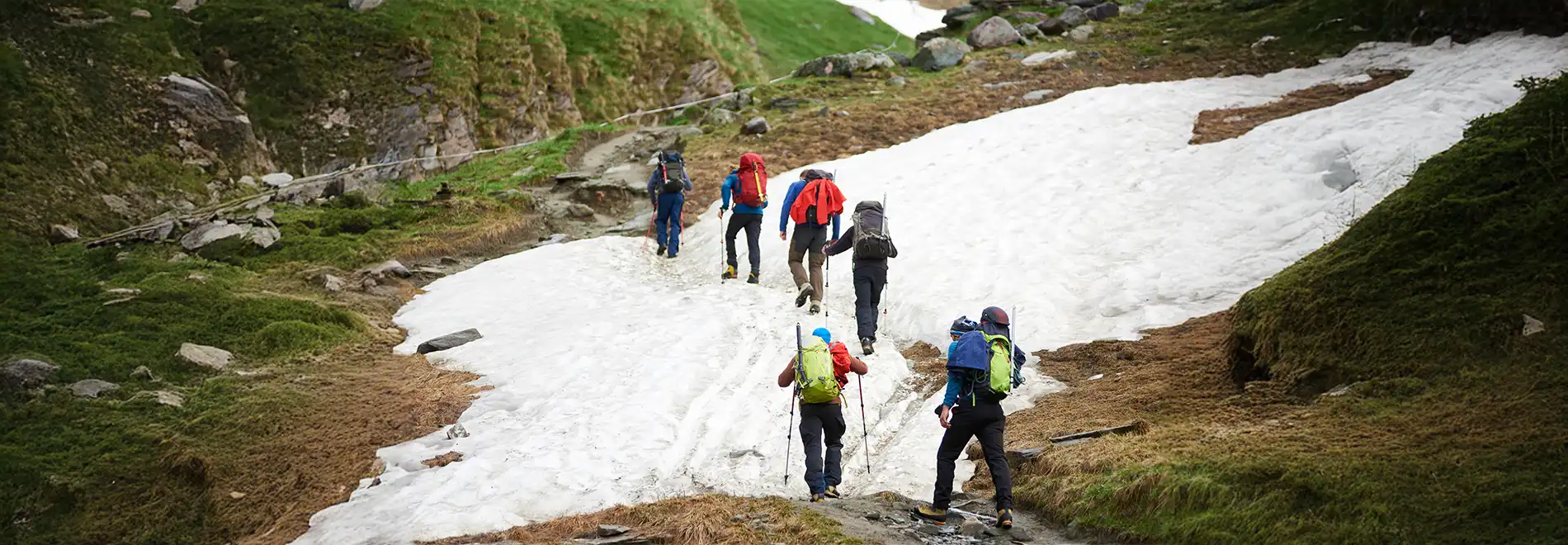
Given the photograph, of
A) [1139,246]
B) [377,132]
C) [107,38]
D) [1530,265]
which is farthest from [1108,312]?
[107,38]

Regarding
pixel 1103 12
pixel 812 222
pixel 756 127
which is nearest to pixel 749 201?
pixel 812 222

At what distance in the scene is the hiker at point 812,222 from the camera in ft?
56.2

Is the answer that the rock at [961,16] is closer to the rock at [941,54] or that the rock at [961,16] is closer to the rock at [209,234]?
the rock at [941,54]

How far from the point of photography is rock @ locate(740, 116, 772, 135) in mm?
30719

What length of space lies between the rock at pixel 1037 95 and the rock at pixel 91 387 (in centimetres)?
2319

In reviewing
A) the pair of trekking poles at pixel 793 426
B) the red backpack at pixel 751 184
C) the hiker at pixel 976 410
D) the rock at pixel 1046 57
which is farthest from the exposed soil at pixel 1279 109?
the hiker at pixel 976 410

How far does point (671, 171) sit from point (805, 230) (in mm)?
4344

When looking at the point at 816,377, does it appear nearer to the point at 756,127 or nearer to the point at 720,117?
the point at 756,127

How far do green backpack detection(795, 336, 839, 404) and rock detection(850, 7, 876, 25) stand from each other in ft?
193

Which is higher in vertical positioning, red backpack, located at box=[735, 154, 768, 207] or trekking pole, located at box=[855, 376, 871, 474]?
red backpack, located at box=[735, 154, 768, 207]

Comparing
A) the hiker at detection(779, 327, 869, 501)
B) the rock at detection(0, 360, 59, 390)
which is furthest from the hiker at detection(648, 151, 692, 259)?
the rock at detection(0, 360, 59, 390)

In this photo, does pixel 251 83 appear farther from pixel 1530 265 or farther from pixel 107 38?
pixel 1530 265

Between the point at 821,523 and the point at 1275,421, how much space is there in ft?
14.1

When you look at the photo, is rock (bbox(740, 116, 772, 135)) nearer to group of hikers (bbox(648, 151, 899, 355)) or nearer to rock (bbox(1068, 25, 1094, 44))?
group of hikers (bbox(648, 151, 899, 355))
